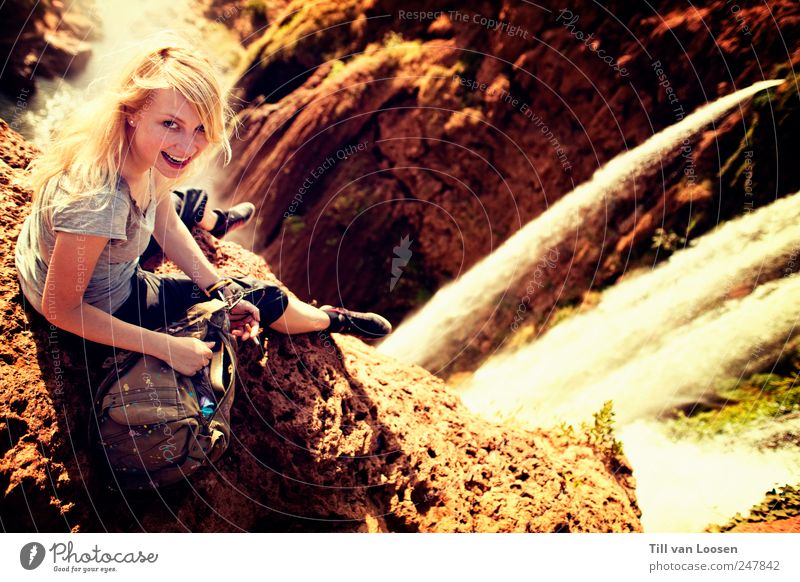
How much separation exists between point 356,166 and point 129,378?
4815mm

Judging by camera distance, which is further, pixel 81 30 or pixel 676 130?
pixel 676 130

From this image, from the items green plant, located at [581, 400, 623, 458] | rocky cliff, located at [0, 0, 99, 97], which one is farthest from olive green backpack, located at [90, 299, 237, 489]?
rocky cliff, located at [0, 0, 99, 97]

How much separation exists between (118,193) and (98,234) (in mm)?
195

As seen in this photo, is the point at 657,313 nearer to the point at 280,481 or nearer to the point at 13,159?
the point at 280,481

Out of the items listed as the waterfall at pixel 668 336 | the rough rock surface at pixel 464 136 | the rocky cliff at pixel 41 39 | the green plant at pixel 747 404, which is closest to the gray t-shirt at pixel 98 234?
the rocky cliff at pixel 41 39

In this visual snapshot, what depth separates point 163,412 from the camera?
2.16 m

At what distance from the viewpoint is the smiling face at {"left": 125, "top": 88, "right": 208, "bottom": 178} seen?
7.14 feet

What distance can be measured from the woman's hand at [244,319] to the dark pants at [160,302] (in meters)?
0.09

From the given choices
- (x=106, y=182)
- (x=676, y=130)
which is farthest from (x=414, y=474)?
(x=676, y=130)

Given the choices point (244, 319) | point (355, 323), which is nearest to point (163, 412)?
point (244, 319)

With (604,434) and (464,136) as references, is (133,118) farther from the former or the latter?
(464,136)

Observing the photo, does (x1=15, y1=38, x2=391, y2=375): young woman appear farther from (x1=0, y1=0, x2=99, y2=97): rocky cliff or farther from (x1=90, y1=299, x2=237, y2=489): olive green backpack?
(x1=0, y1=0, x2=99, y2=97): rocky cliff
